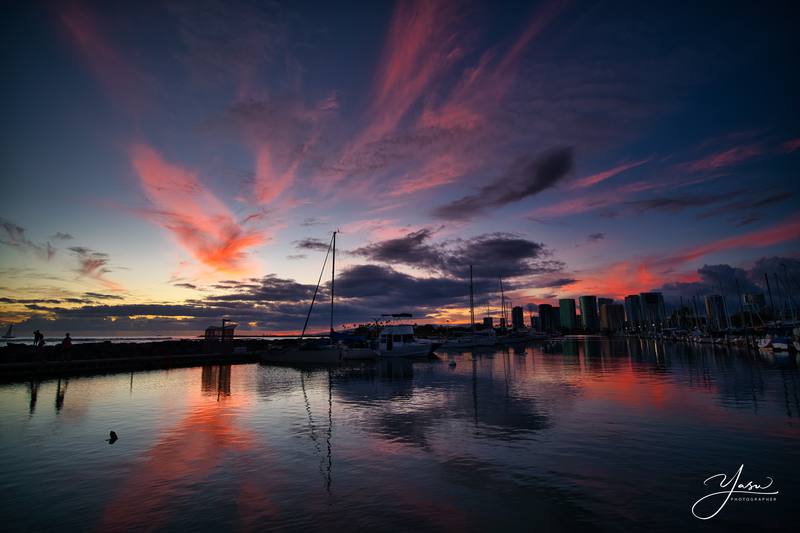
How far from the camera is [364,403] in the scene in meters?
24.4

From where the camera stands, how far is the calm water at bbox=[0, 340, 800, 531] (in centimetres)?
917

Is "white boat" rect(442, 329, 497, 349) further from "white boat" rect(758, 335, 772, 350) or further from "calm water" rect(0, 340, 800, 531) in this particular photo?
"calm water" rect(0, 340, 800, 531)

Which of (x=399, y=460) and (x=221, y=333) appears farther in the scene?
(x=221, y=333)

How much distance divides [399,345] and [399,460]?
52.3 metres

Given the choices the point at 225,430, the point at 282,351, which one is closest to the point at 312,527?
the point at 225,430

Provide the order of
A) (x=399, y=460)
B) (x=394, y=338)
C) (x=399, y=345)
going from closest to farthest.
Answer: (x=399, y=460) → (x=399, y=345) → (x=394, y=338)

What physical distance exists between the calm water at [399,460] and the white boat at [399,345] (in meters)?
38.7

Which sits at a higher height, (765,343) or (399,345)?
(399,345)

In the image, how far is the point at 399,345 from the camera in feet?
213
